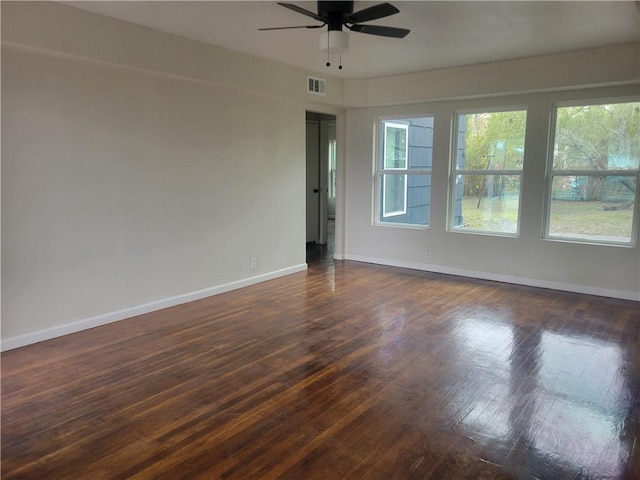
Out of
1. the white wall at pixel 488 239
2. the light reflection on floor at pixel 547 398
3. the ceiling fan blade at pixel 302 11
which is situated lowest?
the light reflection on floor at pixel 547 398

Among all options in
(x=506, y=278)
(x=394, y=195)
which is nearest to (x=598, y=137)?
(x=506, y=278)

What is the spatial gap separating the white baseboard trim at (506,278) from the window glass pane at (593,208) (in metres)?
0.57

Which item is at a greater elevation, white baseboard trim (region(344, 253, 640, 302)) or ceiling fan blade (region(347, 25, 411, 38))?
ceiling fan blade (region(347, 25, 411, 38))

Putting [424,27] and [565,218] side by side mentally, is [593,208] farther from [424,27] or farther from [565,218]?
[424,27]

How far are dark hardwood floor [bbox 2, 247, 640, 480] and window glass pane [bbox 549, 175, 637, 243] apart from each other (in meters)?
0.93

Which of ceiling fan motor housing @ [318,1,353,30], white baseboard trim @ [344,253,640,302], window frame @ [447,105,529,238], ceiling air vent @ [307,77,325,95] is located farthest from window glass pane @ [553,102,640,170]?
ceiling fan motor housing @ [318,1,353,30]

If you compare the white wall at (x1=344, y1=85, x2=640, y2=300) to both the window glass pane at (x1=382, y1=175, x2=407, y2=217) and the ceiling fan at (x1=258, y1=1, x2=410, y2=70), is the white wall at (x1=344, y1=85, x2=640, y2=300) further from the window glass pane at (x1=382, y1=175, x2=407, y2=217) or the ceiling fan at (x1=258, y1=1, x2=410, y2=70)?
the ceiling fan at (x1=258, y1=1, x2=410, y2=70)

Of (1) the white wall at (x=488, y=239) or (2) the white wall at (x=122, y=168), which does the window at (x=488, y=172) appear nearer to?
(1) the white wall at (x=488, y=239)

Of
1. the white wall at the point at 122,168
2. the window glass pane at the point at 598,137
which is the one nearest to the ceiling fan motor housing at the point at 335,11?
the white wall at the point at 122,168

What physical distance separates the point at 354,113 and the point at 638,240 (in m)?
3.96

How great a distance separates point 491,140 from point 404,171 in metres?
1.27

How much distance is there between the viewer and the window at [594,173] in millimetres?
4793

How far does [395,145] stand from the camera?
6547mm

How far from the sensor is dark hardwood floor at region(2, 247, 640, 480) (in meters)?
2.16
